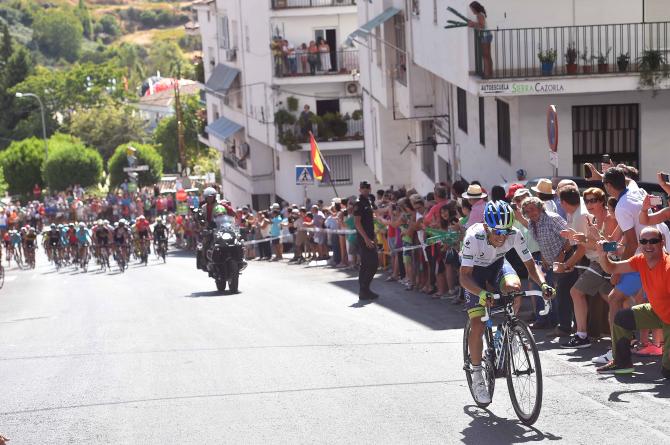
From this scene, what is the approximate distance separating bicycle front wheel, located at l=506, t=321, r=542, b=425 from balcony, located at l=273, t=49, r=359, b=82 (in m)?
44.6

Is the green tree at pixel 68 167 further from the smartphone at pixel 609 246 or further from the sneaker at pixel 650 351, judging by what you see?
the smartphone at pixel 609 246

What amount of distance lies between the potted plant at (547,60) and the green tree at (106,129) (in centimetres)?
11100

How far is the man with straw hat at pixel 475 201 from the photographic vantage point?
1550 centimetres

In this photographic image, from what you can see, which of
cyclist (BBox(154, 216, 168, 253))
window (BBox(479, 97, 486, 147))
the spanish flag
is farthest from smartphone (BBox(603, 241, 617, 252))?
cyclist (BBox(154, 216, 168, 253))

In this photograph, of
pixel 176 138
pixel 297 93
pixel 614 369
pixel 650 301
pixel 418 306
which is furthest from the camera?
pixel 176 138

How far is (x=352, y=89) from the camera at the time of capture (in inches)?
2154

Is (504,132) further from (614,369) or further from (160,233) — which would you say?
(160,233)

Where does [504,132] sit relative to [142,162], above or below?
above

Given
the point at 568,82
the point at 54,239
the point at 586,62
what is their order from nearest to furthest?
the point at 568,82 < the point at 586,62 < the point at 54,239

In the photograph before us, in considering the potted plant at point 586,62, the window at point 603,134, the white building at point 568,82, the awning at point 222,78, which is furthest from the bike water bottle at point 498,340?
the awning at point 222,78

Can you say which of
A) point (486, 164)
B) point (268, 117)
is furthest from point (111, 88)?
point (486, 164)

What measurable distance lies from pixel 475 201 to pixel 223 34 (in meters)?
53.2

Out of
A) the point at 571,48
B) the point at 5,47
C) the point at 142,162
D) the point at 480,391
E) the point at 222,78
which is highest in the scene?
the point at 5,47

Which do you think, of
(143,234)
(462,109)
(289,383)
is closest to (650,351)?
(289,383)
